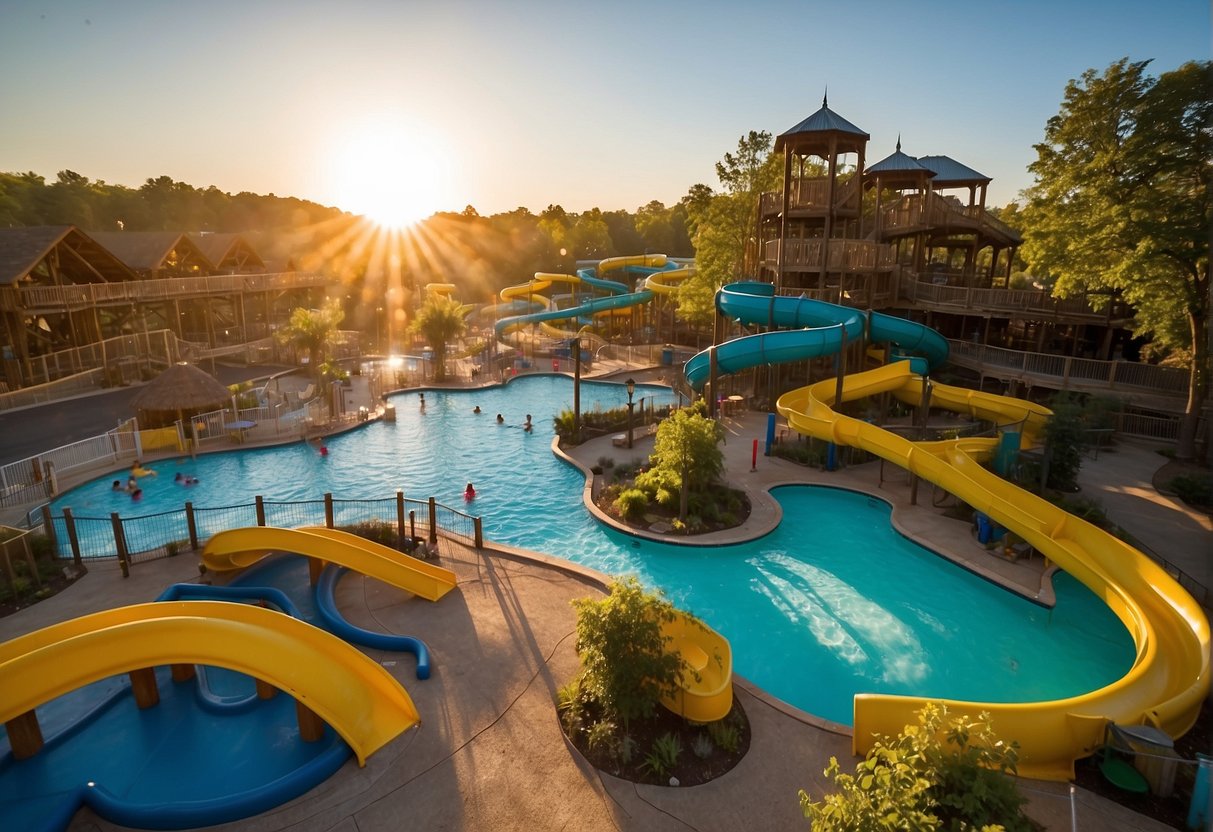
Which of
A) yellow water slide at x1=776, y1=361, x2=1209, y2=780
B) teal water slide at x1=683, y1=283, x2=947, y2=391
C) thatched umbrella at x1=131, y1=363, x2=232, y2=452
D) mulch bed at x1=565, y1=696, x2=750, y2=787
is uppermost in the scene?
teal water slide at x1=683, y1=283, x2=947, y2=391

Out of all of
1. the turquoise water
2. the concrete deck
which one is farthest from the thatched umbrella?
the concrete deck

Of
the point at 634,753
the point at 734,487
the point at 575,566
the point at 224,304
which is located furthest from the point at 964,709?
the point at 224,304

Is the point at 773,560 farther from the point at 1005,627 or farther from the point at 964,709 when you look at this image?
the point at 964,709

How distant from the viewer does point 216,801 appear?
7.51 meters

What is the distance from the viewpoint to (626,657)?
8.48 m

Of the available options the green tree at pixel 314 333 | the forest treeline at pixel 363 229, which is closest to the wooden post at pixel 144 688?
the green tree at pixel 314 333

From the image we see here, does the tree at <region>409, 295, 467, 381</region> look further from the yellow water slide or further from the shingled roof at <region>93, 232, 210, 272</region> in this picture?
the yellow water slide

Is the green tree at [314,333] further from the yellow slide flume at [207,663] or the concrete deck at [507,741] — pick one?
the yellow slide flume at [207,663]

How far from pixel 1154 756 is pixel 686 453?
1016 cm

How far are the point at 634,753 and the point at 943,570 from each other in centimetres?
978

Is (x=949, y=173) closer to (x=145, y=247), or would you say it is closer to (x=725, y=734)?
Answer: (x=725, y=734)

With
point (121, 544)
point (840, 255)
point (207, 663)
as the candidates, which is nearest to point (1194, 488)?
point (840, 255)

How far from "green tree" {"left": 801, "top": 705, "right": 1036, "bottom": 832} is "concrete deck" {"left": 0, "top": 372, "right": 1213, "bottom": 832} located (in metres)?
1.96

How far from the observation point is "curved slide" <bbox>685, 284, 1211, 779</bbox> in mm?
8031
